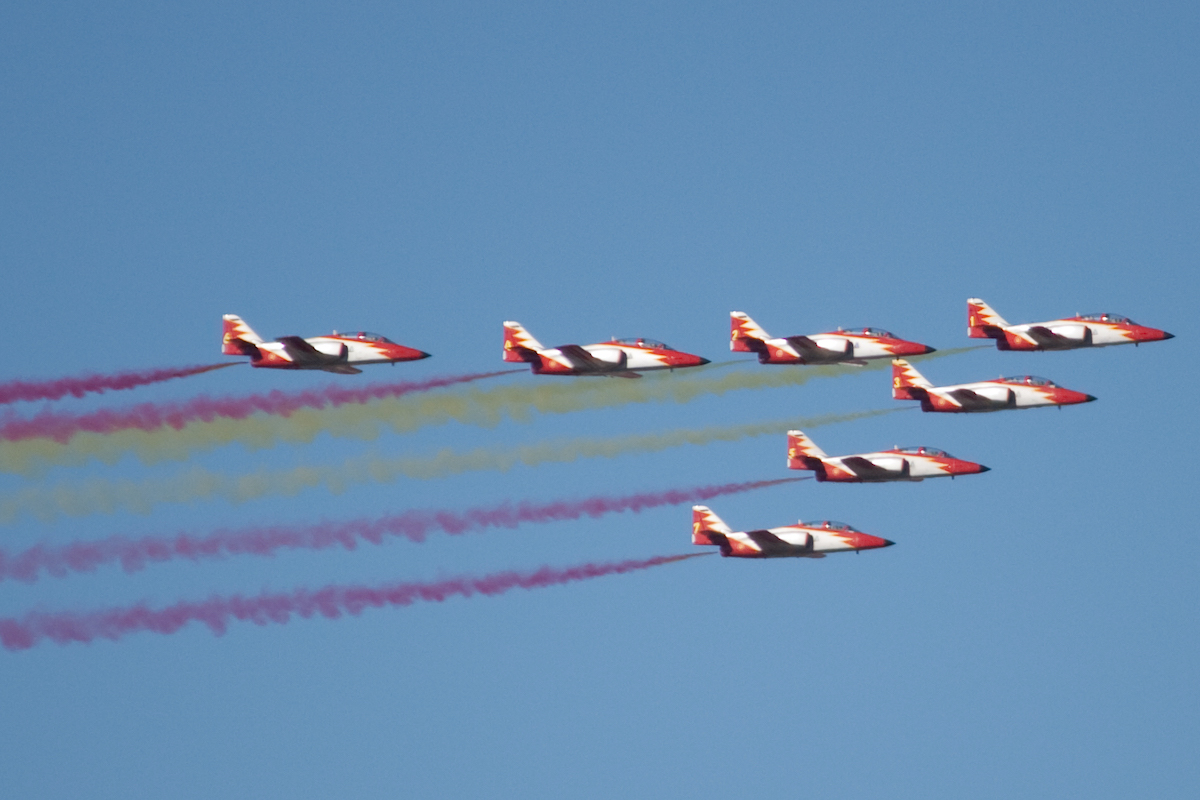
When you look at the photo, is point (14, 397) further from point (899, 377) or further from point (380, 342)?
point (899, 377)

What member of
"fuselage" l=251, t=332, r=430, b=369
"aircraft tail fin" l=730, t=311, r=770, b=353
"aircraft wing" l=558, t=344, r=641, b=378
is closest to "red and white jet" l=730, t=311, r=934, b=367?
"aircraft tail fin" l=730, t=311, r=770, b=353

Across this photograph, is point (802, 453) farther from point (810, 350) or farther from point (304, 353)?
point (304, 353)

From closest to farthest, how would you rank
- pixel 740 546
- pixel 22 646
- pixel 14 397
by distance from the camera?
pixel 22 646 < pixel 14 397 < pixel 740 546

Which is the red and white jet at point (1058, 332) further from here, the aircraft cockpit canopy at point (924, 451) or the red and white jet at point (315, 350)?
the red and white jet at point (315, 350)

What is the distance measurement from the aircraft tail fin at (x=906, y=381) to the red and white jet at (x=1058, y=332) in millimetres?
2836

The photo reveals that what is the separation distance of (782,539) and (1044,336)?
13299 millimetres

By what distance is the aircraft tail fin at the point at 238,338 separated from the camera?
3334 inches

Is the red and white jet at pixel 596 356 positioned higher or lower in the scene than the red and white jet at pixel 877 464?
higher

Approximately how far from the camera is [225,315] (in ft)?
280

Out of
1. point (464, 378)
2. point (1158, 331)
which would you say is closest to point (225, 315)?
point (464, 378)

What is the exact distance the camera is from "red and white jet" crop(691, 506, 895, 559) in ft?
292

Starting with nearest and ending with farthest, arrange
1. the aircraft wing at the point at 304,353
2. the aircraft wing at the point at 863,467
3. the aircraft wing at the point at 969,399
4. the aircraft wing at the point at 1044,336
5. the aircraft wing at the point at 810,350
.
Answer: the aircraft wing at the point at 304,353 < the aircraft wing at the point at 810,350 < the aircraft wing at the point at 1044,336 < the aircraft wing at the point at 969,399 < the aircraft wing at the point at 863,467

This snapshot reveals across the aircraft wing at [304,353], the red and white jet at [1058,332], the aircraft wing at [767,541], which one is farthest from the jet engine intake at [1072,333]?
the aircraft wing at [304,353]

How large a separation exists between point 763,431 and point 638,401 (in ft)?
17.8
